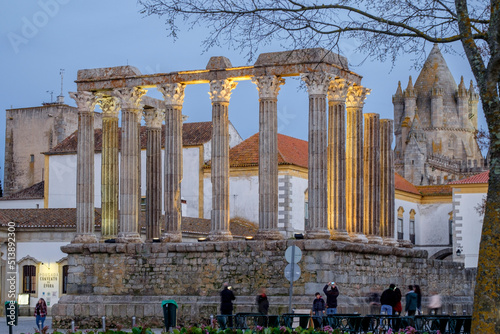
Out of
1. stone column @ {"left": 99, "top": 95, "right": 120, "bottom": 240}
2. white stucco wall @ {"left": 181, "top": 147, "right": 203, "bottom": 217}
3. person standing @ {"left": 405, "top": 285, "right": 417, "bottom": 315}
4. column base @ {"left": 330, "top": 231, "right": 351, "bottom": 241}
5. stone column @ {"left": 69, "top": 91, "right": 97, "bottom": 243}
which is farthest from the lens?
white stucco wall @ {"left": 181, "top": 147, "right": 203, "bottom": 217}

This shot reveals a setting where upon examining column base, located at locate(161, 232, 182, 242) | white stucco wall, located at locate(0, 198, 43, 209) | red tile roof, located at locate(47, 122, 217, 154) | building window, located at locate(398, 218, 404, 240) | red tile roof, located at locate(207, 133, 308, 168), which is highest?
red tile roof, located at locate(47, 122, 217, 154)

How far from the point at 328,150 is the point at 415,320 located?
1236cm

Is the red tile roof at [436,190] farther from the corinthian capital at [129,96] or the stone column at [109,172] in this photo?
the corinthian capital at [129,96]

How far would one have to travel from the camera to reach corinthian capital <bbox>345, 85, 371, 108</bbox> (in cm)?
3694

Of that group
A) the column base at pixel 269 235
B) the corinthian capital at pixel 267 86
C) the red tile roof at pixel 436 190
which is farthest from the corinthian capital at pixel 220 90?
the red tile roof at pixel 436 190

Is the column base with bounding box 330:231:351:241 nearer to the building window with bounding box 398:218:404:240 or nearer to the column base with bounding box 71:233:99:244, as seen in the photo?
the column base with bounding box 71:233:99:244

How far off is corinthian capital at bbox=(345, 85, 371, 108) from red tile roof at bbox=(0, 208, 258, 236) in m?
14.3

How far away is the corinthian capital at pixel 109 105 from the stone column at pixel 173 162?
2.61m

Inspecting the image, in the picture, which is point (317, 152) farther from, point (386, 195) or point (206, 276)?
point (386, 195)

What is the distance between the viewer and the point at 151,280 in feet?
119

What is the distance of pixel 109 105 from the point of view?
3919cm

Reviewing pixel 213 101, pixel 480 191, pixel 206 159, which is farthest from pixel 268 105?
pixel 480 191

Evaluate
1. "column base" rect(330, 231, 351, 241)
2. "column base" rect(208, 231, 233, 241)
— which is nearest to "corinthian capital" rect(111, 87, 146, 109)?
"column base" rect(208, 231, 233, 241)

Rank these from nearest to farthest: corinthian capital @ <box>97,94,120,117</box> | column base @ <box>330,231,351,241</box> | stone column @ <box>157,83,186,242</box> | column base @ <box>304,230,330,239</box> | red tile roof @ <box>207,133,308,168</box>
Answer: column base @ <box>304,230,330,239</box> → column base @ <box>330,231,351,241</box> → stone column @ <box>157,83,186,242</box> → corinthian capital @ <box>97,94,120,117</box> → red tile roof @ <box>207,133,308,168</box>
